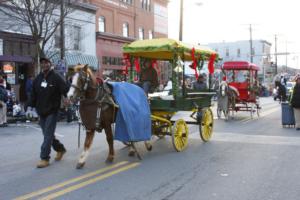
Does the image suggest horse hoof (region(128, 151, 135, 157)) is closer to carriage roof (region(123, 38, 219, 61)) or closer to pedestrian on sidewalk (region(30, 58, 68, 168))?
pedestrian on sidewalk (region(30, 58, 68, 168))

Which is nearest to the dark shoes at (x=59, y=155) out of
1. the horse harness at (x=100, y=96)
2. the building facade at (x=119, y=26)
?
the horse harness at (x=100, y=96)

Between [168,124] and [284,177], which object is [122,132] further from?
[284,177]

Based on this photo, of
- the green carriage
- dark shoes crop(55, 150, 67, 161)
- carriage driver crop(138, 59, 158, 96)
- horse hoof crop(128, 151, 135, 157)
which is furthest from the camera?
carriage driver crop(138, 59, 158, 96)

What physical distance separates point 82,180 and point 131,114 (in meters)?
2.01

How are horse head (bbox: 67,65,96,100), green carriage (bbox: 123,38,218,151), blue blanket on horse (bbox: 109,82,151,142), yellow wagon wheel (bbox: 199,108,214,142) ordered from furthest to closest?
1. yellow wagon wheel (bbox: 199,108,214,142)
2. green carriage (bbox: 123,38,218,151)
3. blue blanket on horse (bbox: 109,82,151,142)
4. horse head (bbox: 67,65,96,100)

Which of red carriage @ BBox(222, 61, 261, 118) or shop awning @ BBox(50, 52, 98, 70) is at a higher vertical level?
shop awning @ BBox(50, 52, 98, 70)

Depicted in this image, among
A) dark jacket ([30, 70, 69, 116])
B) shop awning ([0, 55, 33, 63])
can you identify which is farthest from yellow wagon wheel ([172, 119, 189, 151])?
shop awning ([0, 55, 33, 63])

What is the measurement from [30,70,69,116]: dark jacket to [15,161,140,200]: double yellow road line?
1541 mm

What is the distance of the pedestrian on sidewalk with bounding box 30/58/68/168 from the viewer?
866 cm

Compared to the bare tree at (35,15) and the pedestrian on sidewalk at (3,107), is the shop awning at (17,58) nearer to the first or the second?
the bare tree at (35,15)

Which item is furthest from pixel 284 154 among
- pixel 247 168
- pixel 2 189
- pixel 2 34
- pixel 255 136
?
pixel 2 34

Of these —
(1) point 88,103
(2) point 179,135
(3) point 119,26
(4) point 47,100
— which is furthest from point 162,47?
(3) point 119,26

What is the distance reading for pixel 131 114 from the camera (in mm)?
9125

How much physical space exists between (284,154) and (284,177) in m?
2.51
